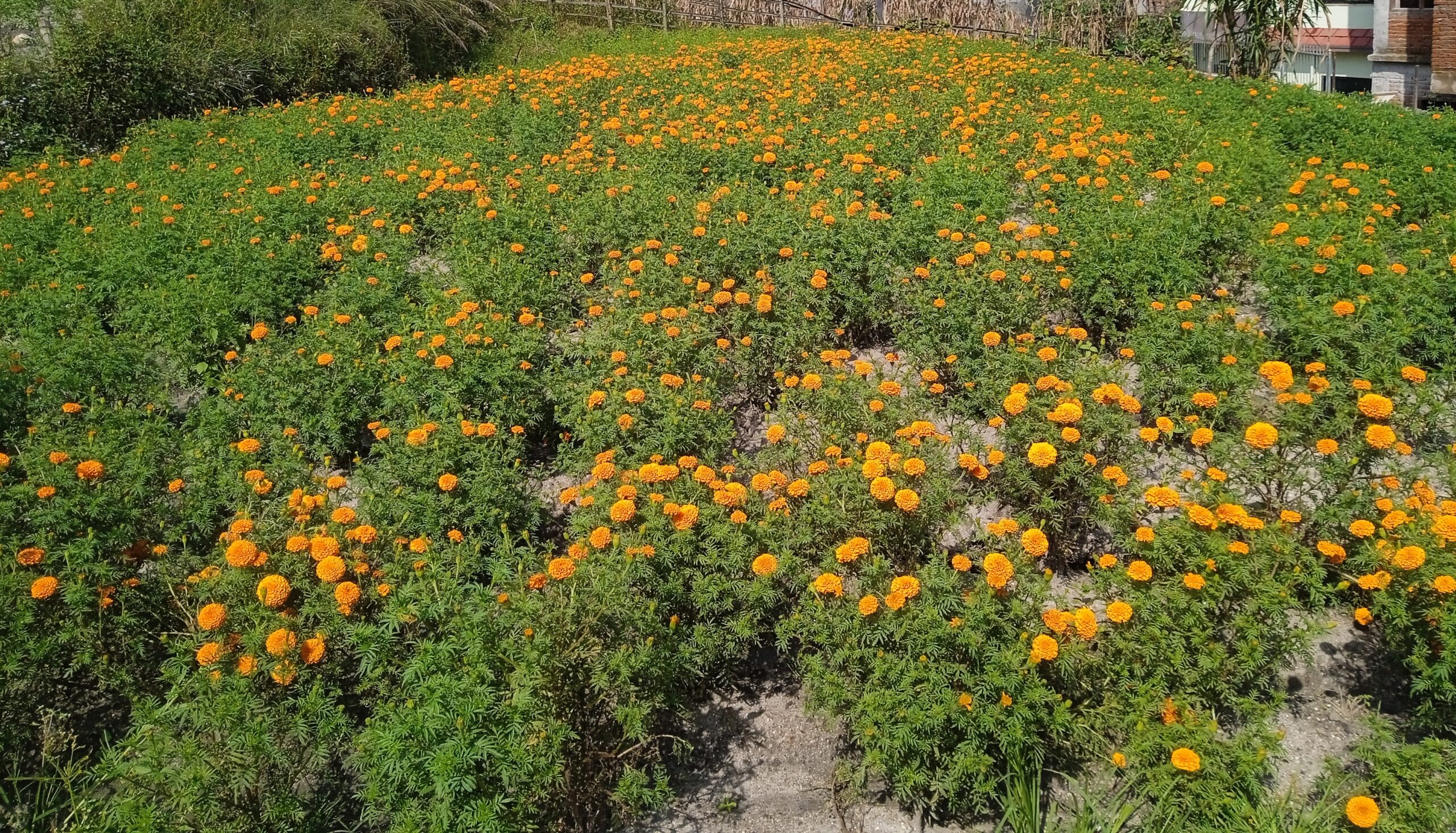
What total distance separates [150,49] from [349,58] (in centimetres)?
292

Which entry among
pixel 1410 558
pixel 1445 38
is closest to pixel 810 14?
pixel 1445 38

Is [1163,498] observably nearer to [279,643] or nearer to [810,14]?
[279,643]

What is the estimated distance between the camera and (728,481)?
13.6 feet

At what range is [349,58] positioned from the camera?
543 inches

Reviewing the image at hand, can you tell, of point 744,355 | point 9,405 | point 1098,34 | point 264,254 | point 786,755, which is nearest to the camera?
point 786,755

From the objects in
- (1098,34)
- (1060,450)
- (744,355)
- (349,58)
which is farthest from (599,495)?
(1098,34)

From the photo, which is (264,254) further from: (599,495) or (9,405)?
(599,495)

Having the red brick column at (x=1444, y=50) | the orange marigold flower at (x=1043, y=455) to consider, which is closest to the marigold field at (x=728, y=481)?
the orange marigold flower at (x=1043, y=455)

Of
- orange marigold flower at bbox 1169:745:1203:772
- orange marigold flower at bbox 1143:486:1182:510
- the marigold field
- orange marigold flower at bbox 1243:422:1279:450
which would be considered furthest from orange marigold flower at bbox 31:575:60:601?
orange marigold flower at bbox 1243:422:1279:450


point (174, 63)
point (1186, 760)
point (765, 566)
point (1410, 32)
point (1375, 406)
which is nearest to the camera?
point (1186, 760)

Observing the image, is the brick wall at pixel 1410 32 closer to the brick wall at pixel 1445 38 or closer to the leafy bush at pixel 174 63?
the brick wall at pixel 1445 38

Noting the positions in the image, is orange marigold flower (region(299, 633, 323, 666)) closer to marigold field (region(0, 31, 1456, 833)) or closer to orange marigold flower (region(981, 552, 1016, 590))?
marigold field (region(0, 31, 1456, 833))

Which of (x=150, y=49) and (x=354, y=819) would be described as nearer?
(x=354, y=819)

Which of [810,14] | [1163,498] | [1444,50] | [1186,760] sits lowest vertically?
[1186,760]
